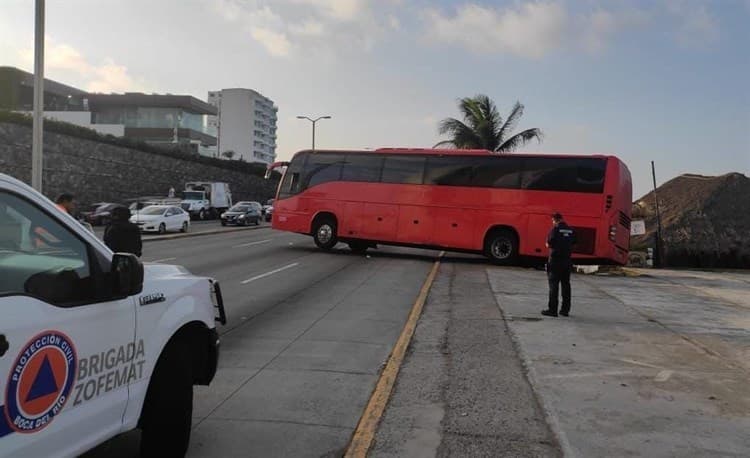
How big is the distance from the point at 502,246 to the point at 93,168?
32472 mm

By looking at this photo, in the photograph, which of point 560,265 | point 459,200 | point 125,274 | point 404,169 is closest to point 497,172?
point 459,200

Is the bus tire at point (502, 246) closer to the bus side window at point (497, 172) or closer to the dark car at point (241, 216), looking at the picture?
the bus side window at point (497, 172)

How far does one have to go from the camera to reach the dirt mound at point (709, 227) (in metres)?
26.5

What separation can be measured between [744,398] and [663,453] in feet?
6.85

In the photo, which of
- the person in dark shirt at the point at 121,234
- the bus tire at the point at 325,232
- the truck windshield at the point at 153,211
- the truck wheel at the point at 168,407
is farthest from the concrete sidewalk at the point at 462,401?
the truck windshield at the point at 153,211

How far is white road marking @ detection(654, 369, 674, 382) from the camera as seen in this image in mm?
6855

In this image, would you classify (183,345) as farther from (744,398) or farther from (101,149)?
(101,149)

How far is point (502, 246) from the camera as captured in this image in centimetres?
2053

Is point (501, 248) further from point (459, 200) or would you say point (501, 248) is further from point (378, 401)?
point (378, 401)

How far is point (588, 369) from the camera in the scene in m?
7.21

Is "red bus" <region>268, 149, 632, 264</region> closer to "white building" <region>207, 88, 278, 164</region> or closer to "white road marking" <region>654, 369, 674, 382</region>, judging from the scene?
"white road marking" <region>654, 369, 674, 382</region>

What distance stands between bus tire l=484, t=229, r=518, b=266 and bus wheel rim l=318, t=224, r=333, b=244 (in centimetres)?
→ 544

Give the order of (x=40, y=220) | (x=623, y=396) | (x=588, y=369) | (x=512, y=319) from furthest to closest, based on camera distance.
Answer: (x=512, y=319) → (x=588, y=369) → (x=623, y=396) → (x=40, y=220)

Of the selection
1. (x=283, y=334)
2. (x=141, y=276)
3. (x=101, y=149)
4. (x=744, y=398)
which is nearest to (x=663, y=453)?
(x=744, y=398)
